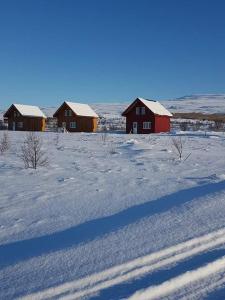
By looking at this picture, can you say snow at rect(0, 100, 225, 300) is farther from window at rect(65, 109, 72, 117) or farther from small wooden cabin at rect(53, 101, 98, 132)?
window at rect(65, 109, 72, 117)

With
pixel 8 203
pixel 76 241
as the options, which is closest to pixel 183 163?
pixel 8 203

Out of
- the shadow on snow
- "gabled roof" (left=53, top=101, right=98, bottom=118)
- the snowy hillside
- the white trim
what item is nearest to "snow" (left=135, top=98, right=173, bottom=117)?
the white trim

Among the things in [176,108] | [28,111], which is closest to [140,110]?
[28,111]

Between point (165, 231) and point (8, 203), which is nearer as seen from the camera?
point (165, 231)

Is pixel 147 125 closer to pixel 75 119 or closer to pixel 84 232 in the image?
pixel 75 119

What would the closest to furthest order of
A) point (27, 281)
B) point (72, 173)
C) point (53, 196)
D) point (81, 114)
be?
point (27, 281) → point (53, 196) → point (72, 173) → point (81, 114)

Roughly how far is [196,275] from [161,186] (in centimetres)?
398

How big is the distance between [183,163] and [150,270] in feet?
25.6

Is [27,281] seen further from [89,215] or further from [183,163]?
[183,163]

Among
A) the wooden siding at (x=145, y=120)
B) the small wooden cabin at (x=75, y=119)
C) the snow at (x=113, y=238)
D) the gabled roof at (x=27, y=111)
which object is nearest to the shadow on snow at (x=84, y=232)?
the snow at (x=113, y=238)

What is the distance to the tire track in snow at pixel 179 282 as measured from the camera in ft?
10.1

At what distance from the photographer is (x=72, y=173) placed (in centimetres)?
930

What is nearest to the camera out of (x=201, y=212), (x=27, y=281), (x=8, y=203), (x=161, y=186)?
(x=27, y=281)

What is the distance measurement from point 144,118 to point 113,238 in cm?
3644
